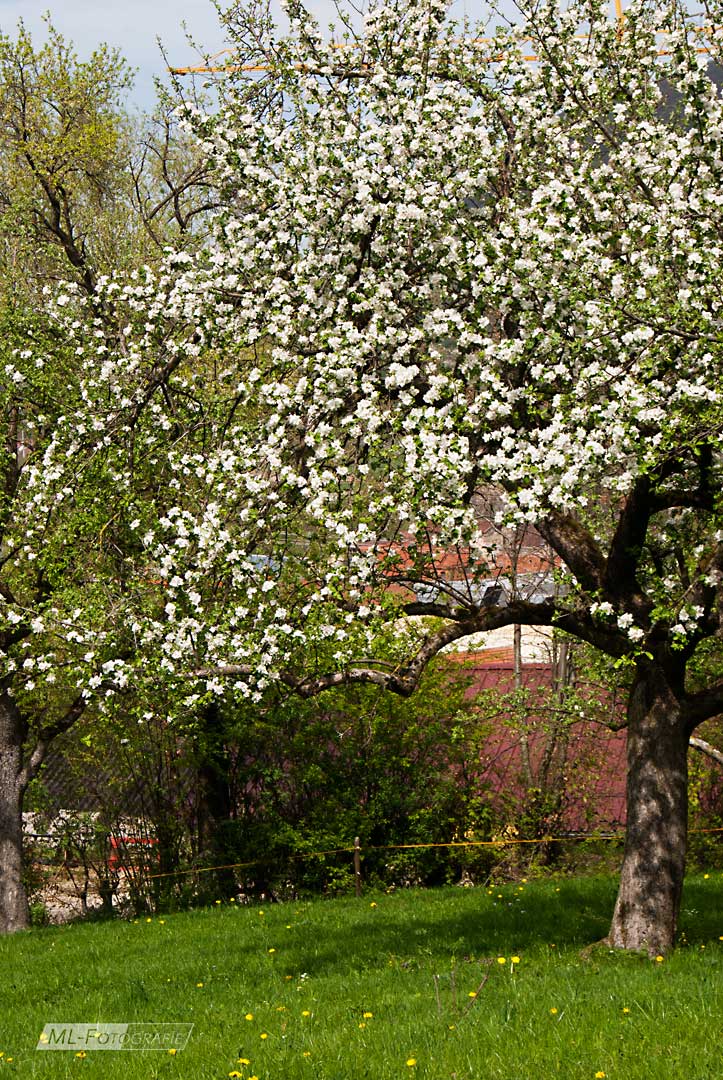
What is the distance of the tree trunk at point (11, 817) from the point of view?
1723cm

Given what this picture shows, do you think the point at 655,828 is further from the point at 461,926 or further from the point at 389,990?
the point at 461,926

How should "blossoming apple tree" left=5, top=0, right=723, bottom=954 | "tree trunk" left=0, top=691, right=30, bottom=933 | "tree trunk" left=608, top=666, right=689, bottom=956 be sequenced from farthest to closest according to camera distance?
1. "tree trunk" left=0, top=691, right=30, bottom=933
2. "tree trunk" left=608, top=666, right=689, bottom=956
3. "blossoming apple tree" left=5, top=0, right=723, bottom=954

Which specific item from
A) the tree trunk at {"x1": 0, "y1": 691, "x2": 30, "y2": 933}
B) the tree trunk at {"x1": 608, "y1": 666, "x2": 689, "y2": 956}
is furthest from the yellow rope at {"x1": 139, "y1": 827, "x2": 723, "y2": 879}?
the tree trunk at {"x1": 608, "y1": 666, "x2": 689, "y2": 956}

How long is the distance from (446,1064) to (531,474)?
3.90 meters

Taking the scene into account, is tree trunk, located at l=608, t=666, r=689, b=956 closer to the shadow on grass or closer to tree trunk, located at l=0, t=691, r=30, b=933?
the shadow on grass

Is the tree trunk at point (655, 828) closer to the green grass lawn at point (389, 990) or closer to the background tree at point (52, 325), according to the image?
the green grass lawn at point (389, 990)

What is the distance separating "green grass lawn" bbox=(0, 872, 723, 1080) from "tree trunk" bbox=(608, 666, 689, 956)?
39cm

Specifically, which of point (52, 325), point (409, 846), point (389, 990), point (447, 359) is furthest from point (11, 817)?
point (447, 359)

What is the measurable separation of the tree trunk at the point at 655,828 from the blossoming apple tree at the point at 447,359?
26mm

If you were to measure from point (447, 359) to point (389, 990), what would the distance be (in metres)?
5.18

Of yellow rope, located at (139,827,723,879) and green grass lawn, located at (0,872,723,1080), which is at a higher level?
yellow rope, located at (139,827,723,879)

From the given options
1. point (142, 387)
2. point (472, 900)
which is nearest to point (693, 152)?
point (142, 387)

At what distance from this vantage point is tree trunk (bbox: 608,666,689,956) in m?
10.4

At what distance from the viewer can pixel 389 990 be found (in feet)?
30.5
